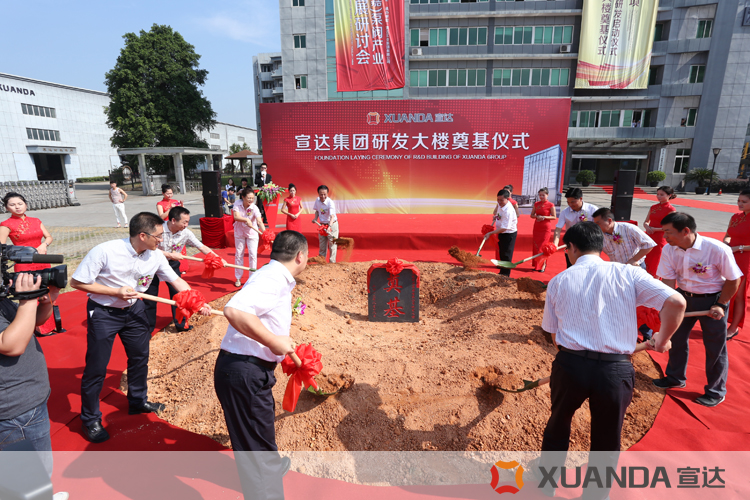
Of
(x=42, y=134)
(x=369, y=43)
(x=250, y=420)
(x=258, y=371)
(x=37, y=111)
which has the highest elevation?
(x=369, y=43)

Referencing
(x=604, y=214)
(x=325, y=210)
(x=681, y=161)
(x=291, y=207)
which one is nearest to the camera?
(x=604, y=214)

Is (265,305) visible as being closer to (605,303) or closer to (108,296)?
(108,296)

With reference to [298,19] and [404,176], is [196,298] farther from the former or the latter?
[298,19]

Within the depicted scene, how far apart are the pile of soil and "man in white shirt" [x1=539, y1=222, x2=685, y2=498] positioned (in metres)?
0.90

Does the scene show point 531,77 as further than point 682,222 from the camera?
Yes

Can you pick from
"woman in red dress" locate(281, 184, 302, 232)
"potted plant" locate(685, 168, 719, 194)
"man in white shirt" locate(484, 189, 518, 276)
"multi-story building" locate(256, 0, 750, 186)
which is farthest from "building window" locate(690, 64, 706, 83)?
"woman in red dress" locate(281, 184, 302, 232)

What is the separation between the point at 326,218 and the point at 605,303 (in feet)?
18.8

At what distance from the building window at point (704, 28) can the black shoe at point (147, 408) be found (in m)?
35.8

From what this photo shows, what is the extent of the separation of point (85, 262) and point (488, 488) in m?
3.37

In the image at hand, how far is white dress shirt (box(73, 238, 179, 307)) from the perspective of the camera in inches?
111

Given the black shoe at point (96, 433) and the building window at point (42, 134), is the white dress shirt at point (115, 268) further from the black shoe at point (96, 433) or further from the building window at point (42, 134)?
the building window at point (42, 134)

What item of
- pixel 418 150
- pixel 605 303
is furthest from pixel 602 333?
pixel 418 150

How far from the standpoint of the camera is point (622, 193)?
8.16 meters

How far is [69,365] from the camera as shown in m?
4.08
